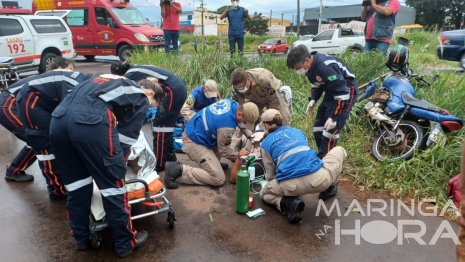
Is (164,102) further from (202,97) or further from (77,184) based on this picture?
(77,184)

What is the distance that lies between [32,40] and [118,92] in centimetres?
1009

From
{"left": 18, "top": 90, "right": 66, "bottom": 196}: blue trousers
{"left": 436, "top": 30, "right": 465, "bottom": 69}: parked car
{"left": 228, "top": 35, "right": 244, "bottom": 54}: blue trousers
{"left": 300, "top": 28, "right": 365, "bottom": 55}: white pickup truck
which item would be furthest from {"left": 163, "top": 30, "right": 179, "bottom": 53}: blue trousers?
{"left": 300, "top": 28, "right": 365, "bottom": 55}: white pickup truck

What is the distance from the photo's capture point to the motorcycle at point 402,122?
4.23 metres

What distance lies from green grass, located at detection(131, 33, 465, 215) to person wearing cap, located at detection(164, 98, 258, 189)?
1814 millimetres

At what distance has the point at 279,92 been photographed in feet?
16.0

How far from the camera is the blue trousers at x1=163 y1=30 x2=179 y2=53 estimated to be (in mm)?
9406

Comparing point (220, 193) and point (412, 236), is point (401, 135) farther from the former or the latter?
point (220, 193)

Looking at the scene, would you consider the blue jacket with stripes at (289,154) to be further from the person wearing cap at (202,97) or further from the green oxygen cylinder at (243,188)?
the person wearing cap at (202,97)

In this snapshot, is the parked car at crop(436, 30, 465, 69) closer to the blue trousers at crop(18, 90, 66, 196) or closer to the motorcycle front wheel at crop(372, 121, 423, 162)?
the motorcycle front wheel at crop(372, 121, 423, 162)

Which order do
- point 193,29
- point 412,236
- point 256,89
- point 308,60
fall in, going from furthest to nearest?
point 193,29 < point 256,89 < point 308,60 < point 412,236

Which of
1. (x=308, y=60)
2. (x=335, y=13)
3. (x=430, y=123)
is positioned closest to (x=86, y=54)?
(x=308, y=60)

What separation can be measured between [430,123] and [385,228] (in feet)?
6.05

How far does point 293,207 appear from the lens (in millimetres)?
3248

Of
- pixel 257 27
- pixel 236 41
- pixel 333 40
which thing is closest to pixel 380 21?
pixel 236 41
